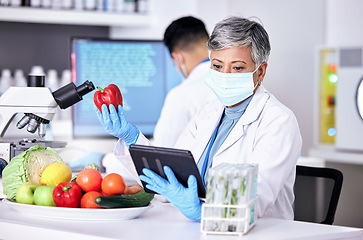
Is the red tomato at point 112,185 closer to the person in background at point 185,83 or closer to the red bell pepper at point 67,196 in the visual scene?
the red bell pepper at point 67,196

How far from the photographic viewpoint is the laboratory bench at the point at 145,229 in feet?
5.31

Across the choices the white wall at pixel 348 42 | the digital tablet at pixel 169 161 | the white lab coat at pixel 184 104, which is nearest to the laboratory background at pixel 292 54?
the white wall at pixel 348 42

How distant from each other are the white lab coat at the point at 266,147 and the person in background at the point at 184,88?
92 centimetres

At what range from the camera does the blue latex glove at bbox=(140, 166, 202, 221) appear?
1.74 meters

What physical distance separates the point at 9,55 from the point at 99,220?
342cm

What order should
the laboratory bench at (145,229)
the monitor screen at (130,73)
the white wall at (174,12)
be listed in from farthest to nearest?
the white wall at (174,12) → the monitor screen at (130,73) → the laboratory bench at (145,229)

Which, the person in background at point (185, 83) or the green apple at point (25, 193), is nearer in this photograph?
the green apple at point (25, 193)

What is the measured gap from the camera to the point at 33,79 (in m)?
2.30

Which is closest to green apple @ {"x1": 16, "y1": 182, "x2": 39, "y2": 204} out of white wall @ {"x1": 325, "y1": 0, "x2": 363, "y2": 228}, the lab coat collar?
the lab coat collar

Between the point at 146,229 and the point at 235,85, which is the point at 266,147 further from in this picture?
the point at 146,229

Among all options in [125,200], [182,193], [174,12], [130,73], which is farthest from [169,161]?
[174,12]

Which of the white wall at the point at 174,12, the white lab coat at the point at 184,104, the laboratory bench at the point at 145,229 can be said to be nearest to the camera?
the laboratory bench at the point at 145,229

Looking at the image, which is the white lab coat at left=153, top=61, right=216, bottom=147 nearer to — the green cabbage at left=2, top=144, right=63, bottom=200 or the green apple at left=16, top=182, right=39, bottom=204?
the green cabbage at left=2, top=144, right=63, bottom=200

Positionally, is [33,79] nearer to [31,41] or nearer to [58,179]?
[58,179]
